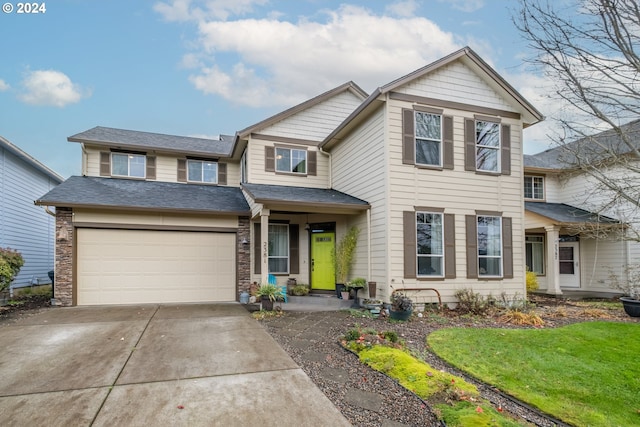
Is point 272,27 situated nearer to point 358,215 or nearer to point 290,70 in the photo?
point 290,70

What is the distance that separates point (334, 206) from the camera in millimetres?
9492

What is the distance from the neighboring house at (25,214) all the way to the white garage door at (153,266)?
15.8 feet

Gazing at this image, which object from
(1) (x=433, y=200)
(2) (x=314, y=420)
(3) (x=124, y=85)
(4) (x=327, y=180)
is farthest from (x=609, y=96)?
(3) (x=124, y=85)

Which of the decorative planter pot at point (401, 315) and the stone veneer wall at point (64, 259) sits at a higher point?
the stone veneer wall at point (64, 259)

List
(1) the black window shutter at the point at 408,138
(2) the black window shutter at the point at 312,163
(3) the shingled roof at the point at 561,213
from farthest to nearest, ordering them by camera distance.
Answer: (3) the shingled roof at the point at 561,213
(2) the black window shutter at the point at 312,163
(1) the black window shutter at the point at 408,138

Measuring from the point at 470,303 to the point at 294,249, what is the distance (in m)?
5.61

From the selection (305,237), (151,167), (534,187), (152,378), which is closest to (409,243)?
(305,237)

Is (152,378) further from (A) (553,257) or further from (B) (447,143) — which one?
(A) (553,257)

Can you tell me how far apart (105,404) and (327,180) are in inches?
379

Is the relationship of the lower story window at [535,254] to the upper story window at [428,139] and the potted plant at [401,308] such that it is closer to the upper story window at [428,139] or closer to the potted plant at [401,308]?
the upper story window at [428,139]

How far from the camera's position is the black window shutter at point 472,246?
30.9 feet

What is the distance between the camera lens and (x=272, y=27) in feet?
48.0

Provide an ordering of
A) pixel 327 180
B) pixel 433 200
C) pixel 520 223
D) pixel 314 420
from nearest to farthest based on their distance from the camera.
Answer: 1. pixel 314 420
2. pixel 433 200
3. pixel 520 223
4. pixel 327 180

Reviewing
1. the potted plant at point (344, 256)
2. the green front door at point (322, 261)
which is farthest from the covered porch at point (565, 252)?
the green front door at point (322, 261)
